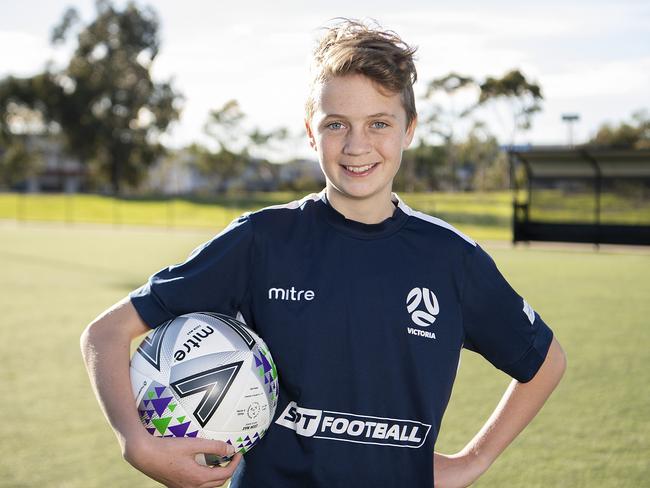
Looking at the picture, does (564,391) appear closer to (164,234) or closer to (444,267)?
(444,267)

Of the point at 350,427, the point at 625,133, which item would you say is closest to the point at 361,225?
the point at 350,427

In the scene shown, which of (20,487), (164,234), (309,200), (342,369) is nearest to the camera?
(342,369)

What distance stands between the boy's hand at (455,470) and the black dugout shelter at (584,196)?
1834cm

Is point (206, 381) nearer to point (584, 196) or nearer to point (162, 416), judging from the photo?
point (162, 416)

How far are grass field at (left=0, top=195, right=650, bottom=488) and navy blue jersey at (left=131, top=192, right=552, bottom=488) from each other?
223cm

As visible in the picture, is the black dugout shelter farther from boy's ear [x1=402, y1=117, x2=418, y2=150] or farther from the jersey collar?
the jersey collar

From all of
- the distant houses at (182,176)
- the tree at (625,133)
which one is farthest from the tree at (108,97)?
the tree at (625,133)

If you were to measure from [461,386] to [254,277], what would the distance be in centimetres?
438

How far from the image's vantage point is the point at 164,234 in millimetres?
26547

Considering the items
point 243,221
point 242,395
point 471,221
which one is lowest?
point 471,221

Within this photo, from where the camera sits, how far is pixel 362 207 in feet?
7.59

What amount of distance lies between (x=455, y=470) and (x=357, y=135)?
1070 mm

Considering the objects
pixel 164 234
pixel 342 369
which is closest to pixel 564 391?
pixel 342 369

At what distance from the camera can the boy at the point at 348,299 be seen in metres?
2.17
